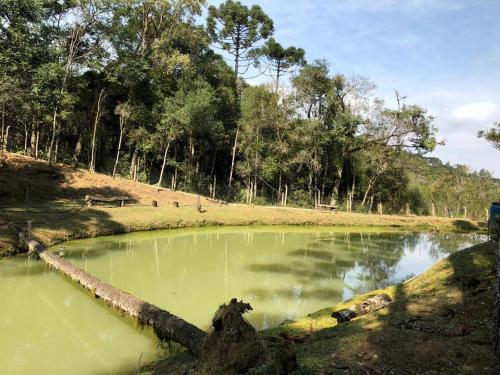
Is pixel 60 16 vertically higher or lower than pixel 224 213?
higher

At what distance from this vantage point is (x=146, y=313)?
8258 mm

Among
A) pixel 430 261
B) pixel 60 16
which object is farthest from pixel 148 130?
pixel 430 261

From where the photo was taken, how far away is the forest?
31.2m

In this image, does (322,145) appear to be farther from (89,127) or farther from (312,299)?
(312,299)

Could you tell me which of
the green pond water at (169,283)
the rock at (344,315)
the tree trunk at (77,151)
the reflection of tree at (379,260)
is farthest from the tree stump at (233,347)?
the tree trunk at (77,151)

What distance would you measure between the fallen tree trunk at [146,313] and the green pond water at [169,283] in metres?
0.26

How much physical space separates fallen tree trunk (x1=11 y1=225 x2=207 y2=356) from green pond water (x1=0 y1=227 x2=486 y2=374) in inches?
10.3

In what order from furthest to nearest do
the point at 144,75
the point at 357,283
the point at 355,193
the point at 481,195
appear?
the point at 481,195 < the point at 355,193 < the point at 144,75 < the point at 357,283

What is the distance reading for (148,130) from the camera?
115 ft

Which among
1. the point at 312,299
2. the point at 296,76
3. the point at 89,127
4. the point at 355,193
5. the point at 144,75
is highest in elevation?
the point at 296,76

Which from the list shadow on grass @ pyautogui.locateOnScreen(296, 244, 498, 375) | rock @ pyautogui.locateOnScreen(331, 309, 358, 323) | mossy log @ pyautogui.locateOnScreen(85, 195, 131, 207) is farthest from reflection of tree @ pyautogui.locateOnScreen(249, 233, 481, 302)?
mossy log @ pyautogui.locateOnScreen(85, 195, 131, 207)

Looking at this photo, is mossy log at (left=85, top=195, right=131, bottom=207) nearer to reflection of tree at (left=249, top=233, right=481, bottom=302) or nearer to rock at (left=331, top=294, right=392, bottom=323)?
reflection of tree at (left=249, top=233, right=481, bottom=302)

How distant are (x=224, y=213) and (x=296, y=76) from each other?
16.4 meters

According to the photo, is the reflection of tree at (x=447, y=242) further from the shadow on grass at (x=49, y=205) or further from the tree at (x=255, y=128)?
the shadow on grass at (x=49, y=205)
